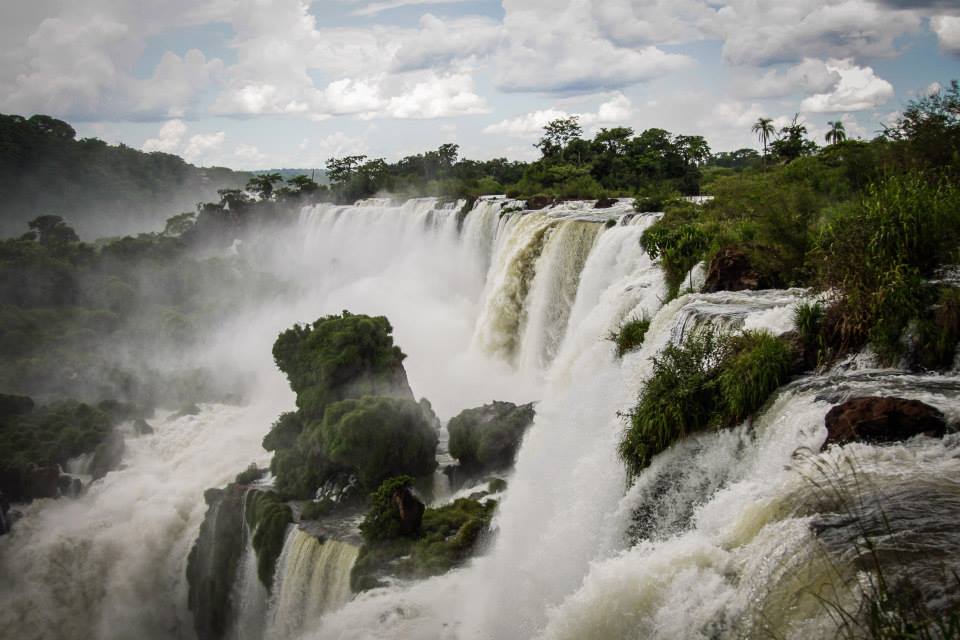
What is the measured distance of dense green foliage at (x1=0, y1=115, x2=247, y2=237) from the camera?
3031 inches

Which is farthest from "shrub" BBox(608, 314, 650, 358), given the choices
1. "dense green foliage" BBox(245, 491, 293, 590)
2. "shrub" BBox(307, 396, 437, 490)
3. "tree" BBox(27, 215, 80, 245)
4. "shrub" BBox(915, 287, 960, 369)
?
"tree" BBox(27, 215, 80, 245)

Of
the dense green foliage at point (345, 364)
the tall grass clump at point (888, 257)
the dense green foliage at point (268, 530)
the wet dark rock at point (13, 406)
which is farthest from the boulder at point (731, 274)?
the wet dark rock at point (13, 406)

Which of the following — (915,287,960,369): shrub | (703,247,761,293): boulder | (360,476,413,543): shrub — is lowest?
(360,476,413,543): shrub

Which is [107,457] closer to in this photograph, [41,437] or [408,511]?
[41,437]

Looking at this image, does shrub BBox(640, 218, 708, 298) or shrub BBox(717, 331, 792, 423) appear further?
shrub BBox(640, 218, 708, 298)

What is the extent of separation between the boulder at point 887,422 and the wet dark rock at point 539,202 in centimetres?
2305

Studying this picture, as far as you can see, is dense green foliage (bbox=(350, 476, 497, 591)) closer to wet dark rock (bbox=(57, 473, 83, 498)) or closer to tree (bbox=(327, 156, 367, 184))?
wet dark rock (bbox=(57, 473, 83, 498))

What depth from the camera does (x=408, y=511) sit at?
14078 millimetres

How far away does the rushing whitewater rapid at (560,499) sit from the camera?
5.89 metres

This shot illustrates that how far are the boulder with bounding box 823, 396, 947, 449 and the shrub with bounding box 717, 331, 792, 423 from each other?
1594 mm

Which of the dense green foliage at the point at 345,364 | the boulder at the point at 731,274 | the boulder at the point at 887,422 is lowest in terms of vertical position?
the dense green foliage at the point at 345,364

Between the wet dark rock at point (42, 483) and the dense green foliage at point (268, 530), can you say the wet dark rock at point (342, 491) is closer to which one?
the dense green foliage at point (268, 530)

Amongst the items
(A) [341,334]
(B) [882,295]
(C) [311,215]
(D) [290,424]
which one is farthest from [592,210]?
(C) [311,215]

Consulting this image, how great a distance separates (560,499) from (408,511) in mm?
4488
